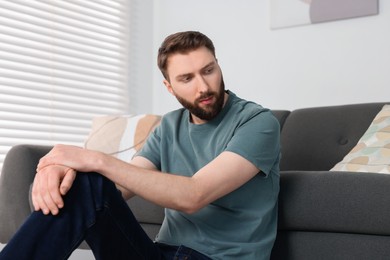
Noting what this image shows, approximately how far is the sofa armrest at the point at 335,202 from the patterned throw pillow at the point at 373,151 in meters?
0.36

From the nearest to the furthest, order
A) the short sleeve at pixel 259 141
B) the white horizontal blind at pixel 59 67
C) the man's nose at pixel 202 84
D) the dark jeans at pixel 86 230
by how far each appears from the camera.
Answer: the dark jeans at pixel 86 230, the short sleeve at pixel 259 141, the man's nose at pixel 202 84, the white horizontal blind at pixel 59 67

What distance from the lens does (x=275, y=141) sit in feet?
5.16

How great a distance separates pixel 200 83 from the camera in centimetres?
165

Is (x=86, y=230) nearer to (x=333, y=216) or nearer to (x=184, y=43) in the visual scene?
(x=184, y=43)

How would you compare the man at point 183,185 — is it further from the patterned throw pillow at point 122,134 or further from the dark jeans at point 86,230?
the patterned throw pillow at point 122,134

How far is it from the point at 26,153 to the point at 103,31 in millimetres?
1538

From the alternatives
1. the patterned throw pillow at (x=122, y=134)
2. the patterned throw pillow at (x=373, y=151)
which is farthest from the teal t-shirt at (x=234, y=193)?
the patterned throw pillow at (x=122, y=134)

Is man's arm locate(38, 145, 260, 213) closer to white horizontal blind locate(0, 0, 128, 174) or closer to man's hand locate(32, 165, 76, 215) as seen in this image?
man's hand locate(32, 165, 76, 215)

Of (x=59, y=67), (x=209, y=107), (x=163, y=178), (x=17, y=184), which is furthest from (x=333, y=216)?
(x=59, y=67)

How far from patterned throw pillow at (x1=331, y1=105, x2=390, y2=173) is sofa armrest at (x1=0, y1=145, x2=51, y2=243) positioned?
122 centimetres

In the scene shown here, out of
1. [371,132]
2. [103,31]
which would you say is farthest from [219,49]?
[371,132]

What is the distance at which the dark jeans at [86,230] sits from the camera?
1244 millimetres

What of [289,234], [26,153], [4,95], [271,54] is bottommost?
[289,234]

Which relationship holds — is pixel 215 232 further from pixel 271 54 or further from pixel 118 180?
pixel 271 54
